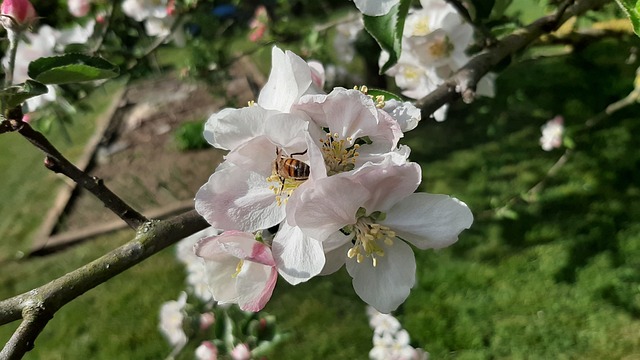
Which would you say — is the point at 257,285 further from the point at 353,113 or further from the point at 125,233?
the point at 125,233

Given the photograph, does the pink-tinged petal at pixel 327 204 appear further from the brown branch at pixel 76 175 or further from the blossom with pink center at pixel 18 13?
the blossom with pink center at pixel 18 13

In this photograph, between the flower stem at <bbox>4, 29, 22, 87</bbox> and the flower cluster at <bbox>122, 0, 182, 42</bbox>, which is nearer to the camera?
the flower stem at <bbox>4, 29, 22, 87</bbox>

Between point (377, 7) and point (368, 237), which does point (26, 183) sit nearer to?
point (377, 7)

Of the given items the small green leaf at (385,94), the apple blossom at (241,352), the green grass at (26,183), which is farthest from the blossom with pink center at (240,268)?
the green grass at (26,183)

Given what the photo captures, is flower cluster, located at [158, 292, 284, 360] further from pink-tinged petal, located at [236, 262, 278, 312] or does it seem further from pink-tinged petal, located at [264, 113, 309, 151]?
pink-tinged petal, located at [264, 113, 309, 151]

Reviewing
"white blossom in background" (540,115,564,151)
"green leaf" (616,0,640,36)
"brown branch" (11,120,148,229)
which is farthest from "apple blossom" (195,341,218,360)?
"white blossom in background" (540,115,564,151)

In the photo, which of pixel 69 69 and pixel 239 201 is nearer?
pixel 239 201

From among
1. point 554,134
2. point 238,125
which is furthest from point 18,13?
point 554,134
